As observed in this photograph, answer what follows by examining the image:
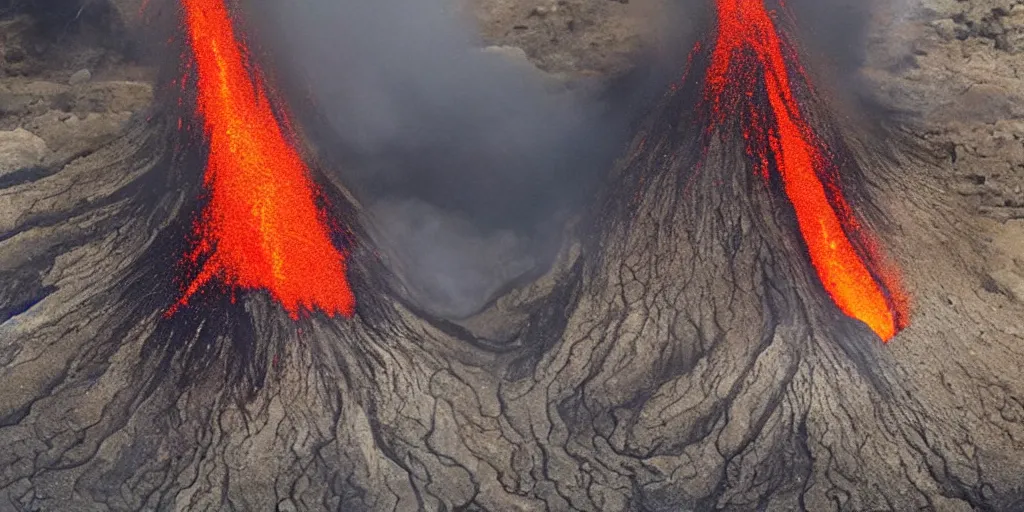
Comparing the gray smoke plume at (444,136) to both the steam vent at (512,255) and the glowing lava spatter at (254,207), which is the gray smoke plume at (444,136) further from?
the glowing lava spatter at (254,207)

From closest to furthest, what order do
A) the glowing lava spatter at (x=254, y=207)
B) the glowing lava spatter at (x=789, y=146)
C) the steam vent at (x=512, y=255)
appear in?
1. the steam vent at (x=512, y=255)
2. the glowing lava spatter at (x=254, y=207)
3. the glowing lava spatter at (x=789, y=146)

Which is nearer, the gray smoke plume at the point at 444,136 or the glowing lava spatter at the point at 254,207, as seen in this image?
the glowing lava spatter at the point at 254,207

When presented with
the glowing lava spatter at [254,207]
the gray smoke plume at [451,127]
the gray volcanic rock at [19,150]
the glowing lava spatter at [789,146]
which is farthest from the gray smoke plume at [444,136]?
the gray volcanic rock at [19,150]

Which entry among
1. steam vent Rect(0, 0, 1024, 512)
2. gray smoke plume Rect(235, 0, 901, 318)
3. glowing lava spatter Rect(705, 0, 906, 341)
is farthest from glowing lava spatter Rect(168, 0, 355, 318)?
glowing lava spatter Rect(705, 0, 906, 341)

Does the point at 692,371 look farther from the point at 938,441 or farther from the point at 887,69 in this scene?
the point at 887,69

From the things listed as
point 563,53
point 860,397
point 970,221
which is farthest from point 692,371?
point 563,53

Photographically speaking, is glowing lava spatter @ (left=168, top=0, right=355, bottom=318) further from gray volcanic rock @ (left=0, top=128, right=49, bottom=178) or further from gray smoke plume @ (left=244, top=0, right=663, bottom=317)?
gray volcanic rock @ (left=0, top=128, right=49, bottom=178)

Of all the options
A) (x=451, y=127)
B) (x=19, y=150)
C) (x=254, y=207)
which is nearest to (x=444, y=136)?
(x=451, y=127)
